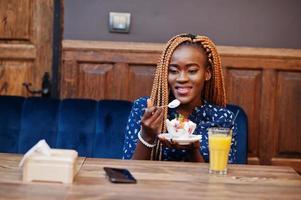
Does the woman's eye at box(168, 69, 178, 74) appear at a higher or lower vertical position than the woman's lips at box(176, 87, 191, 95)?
higher

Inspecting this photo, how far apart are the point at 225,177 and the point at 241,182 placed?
0.23ft

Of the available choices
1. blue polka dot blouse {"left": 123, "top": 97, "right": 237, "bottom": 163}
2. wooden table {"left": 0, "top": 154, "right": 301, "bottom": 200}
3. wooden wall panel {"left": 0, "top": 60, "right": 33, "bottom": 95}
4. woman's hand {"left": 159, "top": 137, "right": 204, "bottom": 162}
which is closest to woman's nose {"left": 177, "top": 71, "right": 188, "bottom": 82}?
blue polka dot blouse {"left": 123, "top": 97, "right": 237, "bottom": 163}

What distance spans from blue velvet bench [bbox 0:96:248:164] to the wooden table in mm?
898

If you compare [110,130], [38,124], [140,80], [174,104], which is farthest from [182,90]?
[140,80]

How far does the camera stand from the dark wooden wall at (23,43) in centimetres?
334

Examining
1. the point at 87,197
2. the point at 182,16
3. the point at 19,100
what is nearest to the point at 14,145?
the point at 19,100

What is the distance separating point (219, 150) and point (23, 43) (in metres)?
2.05

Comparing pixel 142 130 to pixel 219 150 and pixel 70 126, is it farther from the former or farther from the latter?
pixel 70 126

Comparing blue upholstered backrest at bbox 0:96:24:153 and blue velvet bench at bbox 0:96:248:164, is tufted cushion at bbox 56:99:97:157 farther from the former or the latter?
blue upholstered backrest at bbox 0:96:24:153

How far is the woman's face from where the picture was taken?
219cm

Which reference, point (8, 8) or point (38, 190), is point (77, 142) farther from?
point (38, 190)

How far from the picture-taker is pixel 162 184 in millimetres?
1521

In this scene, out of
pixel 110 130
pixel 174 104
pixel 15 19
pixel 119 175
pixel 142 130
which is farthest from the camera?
pixel 15 19

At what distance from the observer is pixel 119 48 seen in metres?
3.18
